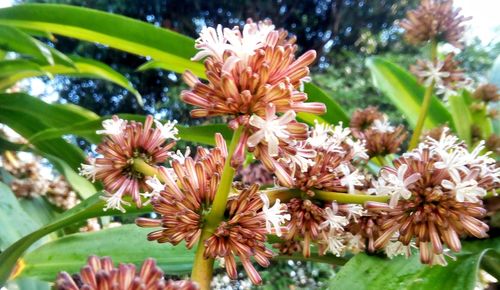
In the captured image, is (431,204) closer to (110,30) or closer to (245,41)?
(245,41)

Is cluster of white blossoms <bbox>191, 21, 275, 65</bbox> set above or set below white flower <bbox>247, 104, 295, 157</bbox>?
above

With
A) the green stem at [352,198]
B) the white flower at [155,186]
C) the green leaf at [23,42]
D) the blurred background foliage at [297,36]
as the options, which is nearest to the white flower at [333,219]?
the green stem at [352,198]

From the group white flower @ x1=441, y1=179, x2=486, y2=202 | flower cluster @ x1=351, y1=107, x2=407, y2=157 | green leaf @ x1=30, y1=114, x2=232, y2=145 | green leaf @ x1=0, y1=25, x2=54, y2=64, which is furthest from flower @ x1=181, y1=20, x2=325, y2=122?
green leaf @ x1=0, y1=25, x2=54, y2=64

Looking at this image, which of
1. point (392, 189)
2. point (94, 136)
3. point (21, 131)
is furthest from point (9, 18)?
point (392, 189)

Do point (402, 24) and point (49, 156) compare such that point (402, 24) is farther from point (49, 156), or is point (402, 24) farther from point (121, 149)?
point (49, 156)

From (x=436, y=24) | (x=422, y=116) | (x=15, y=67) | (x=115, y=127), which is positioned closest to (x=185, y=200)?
(x=115, y=127)

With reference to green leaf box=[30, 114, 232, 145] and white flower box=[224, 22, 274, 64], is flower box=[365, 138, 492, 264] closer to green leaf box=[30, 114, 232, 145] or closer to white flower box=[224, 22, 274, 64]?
white flower box=[224, 22, 274, 64]

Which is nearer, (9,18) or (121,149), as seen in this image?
(121,149)
